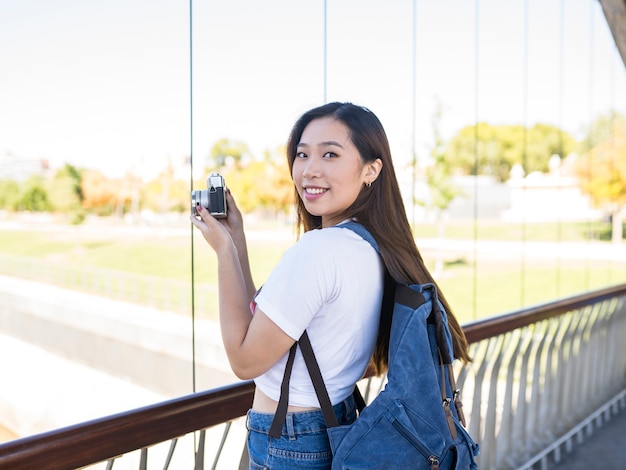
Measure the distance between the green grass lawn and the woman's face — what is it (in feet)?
70.3

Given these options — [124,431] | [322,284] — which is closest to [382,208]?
[322,284]

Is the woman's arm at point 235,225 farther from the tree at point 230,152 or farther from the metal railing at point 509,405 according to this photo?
the tree at point 230,152

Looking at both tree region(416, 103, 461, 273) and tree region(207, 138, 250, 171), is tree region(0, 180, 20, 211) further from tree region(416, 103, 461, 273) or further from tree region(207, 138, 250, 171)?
tree region(416, 103, 461, 273)

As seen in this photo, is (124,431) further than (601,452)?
No

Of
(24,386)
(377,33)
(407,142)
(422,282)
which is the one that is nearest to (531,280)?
(407,142)

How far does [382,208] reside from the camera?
1.01 meters

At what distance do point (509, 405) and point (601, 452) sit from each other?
0.83 metres

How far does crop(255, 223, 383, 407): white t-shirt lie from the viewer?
2.86ft

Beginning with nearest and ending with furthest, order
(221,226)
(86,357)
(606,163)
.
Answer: (221,226) → (606,163) → (86,357)

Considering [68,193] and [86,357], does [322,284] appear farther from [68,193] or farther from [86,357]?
[68,193]

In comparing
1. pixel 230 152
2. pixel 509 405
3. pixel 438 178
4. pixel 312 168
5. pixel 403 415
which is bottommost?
pixel 509 405

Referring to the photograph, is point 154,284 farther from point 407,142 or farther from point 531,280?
point 531,280

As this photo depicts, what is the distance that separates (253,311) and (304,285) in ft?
0.33

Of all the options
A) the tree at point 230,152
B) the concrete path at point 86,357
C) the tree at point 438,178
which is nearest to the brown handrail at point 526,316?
the concrete path at point 86,357
